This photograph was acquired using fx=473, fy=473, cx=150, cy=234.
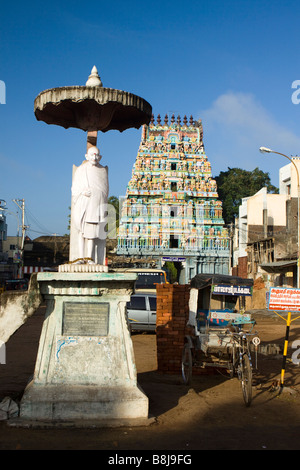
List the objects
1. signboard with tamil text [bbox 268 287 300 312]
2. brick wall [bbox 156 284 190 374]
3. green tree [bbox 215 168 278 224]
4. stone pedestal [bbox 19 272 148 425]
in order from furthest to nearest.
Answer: green tree [bbox 215 168 278 224] → brick wall [bbox 156 284 190 374] → signboard with tamil text [bbox 268 287 300 312] → stone pedestal [bbox 19 272 148 425]

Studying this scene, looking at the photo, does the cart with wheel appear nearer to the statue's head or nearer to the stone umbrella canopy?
the statue's head

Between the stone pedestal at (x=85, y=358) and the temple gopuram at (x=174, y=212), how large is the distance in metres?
38.8

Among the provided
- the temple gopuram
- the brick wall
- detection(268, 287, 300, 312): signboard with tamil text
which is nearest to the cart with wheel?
the brick wall

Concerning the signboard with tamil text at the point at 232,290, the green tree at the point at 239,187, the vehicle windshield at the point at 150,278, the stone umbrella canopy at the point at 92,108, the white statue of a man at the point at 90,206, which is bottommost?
the vehicle windshield at the point at 150,278

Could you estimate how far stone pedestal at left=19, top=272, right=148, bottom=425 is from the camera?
5605mm

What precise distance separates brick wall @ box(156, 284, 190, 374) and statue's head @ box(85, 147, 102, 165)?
12.0 ft

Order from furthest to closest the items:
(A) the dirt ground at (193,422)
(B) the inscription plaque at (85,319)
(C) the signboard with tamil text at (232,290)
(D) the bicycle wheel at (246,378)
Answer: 1. (C) the signboard with tamil text at (232,290)
2. (D) the bicycle wheel at (246,378)
3. (B) the inscription plaque at (85,319)
4. (A) the dirt ground at (193,422)

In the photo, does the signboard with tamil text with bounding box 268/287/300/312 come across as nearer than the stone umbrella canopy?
No

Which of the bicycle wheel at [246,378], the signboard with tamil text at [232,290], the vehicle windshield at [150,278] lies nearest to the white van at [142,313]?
the vehicle windshield at [150,278]

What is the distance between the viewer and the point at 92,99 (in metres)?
6.44

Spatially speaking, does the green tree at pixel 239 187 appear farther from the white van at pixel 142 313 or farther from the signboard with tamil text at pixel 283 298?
the signboard with tamil text at pixel 283 298

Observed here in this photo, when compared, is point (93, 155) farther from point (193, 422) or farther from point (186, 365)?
point (186, 365)

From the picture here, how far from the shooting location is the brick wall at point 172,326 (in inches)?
371
